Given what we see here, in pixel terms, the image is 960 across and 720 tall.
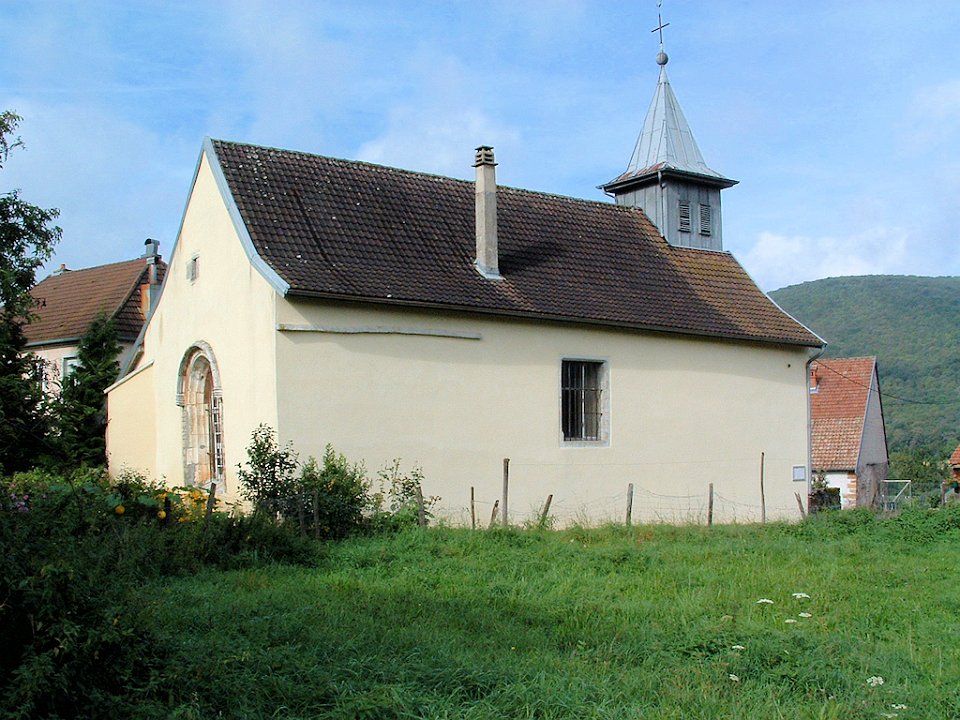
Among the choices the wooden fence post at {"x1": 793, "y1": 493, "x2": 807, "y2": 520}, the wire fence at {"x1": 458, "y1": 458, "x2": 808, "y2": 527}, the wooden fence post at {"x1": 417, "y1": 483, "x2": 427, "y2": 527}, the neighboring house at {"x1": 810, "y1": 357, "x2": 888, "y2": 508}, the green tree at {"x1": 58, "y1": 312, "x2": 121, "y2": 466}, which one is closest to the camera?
the wooden fence post at {"x1": 417, "y1": 483, "x2": 427, "y2": 527}

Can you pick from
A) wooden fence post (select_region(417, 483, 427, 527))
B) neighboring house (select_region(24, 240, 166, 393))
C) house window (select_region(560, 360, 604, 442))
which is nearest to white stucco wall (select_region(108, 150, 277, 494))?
wooden fence post (select_region(417, 483, 427, 527))

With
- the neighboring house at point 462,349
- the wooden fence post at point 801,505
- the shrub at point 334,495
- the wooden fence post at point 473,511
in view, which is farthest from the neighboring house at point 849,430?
the shrub at point 334,495

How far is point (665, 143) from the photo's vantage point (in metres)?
25.7

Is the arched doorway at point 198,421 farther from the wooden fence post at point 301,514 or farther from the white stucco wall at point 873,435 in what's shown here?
the white stucco wall at point 873,435

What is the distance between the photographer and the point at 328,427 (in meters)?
17.0

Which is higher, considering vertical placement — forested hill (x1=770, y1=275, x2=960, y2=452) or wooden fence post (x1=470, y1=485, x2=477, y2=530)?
forested hill (x1=770, y1=275, x2=960, y2=452)

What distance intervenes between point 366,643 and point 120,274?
98.4 ft

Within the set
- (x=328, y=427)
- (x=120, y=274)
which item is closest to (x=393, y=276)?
(x=328, y=427)

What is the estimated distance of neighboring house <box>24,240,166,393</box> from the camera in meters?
31.4

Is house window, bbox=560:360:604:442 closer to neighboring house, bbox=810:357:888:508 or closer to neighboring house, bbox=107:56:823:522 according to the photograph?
neighboring house, bbox=107:56:823:522

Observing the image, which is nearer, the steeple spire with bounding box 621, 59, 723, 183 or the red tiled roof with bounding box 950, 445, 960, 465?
the steeple spire with bounding box 621, 59, 723, 183

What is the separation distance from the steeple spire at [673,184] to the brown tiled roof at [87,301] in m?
15.1

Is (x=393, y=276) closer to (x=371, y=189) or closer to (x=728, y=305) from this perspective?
(x=371, y=189)

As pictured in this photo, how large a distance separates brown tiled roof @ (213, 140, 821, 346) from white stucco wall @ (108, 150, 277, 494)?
83 centimetres
